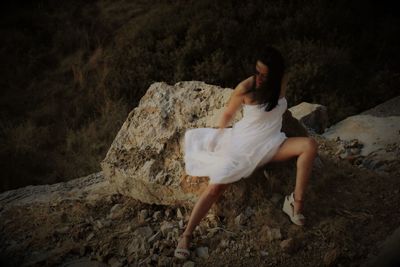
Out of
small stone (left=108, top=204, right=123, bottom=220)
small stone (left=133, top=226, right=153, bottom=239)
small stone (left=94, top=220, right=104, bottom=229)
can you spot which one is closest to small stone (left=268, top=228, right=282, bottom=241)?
small stone (left=133, top=226, right=153, bottom=239)

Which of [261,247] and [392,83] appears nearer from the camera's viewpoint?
[261,247]

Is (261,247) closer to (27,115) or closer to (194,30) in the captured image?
(194,30)

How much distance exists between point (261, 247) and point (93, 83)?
5805mm

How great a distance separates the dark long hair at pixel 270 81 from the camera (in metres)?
3.53

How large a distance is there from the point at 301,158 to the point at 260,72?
834mm

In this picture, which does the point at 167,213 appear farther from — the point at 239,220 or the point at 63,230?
the point at 63,230

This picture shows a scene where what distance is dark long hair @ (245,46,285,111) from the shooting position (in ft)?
11.6

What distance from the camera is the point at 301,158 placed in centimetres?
356

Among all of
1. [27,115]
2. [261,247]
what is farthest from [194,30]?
[261,247]

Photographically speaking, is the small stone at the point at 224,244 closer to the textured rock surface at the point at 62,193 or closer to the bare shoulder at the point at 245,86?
the bare shoulder at the point at 245,86

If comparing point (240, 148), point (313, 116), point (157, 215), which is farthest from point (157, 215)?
point (313, 116)

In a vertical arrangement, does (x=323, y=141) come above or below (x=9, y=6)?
below

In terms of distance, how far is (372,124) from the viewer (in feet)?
18.7

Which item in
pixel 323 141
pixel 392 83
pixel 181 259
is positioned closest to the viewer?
pixel 181 259
